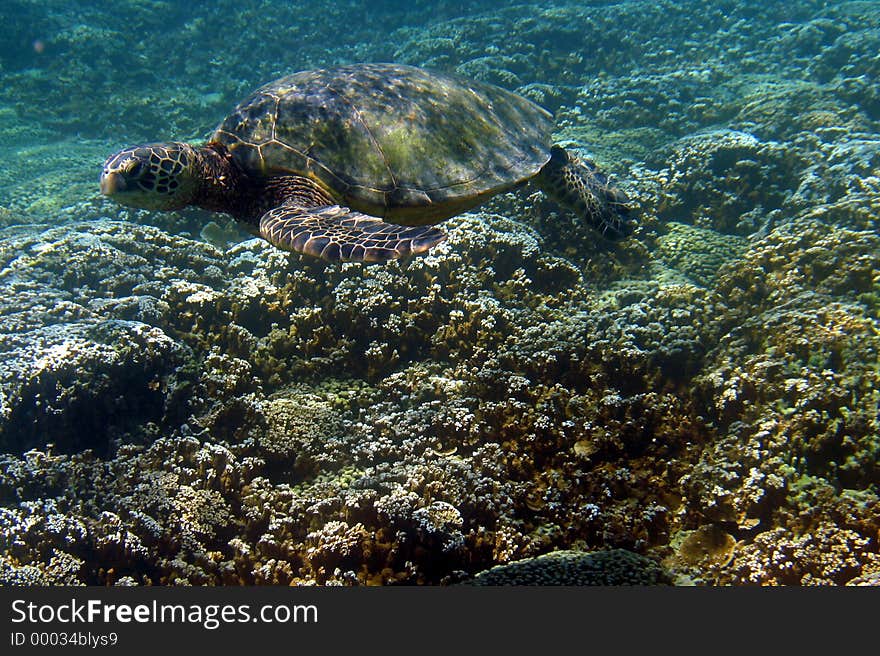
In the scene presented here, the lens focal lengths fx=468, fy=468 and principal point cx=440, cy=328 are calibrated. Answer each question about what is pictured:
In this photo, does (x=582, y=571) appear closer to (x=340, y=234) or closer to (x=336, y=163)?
(x=340, y=234)

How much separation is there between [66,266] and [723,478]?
568 centimetres

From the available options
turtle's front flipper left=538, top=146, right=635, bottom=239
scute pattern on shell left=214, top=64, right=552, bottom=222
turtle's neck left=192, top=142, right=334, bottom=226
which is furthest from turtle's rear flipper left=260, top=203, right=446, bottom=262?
turtle's front flipper left=538, top=146, right=635, bottom=239

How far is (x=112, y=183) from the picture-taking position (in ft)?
9.91

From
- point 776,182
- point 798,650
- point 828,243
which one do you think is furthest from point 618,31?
point 798,650

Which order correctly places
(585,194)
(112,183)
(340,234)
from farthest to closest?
(585,194)
(112,183)
(340,234)

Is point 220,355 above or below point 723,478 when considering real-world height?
above

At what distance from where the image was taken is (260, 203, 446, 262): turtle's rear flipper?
8.70ft

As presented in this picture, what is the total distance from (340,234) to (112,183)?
1.54m

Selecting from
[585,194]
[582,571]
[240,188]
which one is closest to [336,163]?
[240,188]

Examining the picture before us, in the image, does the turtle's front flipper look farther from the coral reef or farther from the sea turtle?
the coral reef

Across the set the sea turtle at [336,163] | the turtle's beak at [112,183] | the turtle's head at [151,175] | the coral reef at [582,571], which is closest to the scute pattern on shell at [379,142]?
the sea turtle at [336,163]

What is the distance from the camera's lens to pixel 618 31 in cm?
1147

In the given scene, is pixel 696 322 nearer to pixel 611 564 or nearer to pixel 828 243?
pixel 828 243

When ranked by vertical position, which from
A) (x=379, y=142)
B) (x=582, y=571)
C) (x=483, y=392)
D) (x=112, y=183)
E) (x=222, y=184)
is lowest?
(x=582, y=571)
